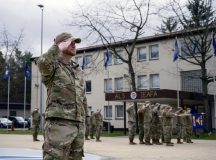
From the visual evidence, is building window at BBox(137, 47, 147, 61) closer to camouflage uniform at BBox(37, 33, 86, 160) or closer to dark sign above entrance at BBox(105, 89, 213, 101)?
dark sign above entrance at BBox(105, 89, 213, 101)

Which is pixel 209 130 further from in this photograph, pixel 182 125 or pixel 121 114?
pixel 121 114

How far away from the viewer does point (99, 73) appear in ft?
168

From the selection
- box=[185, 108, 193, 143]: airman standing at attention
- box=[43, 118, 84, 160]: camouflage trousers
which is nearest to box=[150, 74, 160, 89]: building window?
box=[185, 108, 193, 143]: airman standing at attention

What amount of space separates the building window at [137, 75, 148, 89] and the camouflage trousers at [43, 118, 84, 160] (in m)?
41.2

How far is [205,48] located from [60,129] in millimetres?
30942

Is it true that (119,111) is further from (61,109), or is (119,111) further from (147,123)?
(61,109)

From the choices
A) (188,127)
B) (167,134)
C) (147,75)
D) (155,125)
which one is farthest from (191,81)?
(167,134)

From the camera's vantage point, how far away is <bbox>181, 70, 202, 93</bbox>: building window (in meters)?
41.5

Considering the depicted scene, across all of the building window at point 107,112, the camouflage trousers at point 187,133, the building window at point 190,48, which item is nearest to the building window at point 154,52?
the building window at point 190,48

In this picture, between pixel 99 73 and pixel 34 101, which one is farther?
pixel 34 101

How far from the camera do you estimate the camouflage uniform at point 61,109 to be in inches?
213

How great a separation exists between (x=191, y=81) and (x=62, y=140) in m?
37.6

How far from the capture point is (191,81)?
42062 millimetres

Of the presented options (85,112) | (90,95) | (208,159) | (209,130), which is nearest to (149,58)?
(90,95)
